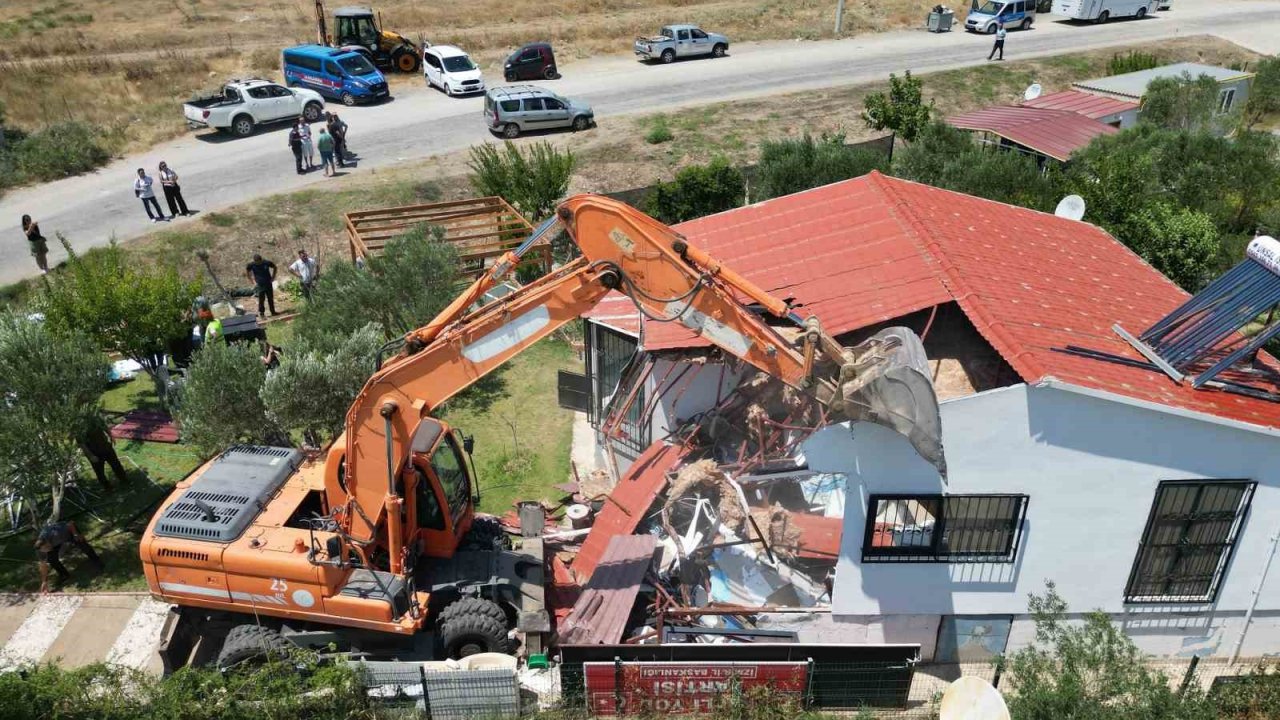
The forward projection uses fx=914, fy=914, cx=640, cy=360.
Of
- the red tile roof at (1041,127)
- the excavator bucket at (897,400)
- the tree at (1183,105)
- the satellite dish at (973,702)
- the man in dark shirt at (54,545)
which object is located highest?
the excavator bucket at (897,400)

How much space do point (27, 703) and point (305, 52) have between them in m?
32.2

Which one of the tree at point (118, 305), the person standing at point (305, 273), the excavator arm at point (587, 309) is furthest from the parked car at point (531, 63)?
the excavator arm at point (587, 309)

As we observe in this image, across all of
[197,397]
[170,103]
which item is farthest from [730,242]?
[170,103]

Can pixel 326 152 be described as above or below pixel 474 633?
above

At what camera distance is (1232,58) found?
46.9 m

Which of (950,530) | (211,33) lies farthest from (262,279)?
(211,33)

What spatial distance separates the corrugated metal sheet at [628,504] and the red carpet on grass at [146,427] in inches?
370

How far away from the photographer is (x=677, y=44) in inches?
1711

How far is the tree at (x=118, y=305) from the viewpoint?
17062 mm

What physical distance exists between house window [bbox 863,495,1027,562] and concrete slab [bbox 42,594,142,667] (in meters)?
10.8

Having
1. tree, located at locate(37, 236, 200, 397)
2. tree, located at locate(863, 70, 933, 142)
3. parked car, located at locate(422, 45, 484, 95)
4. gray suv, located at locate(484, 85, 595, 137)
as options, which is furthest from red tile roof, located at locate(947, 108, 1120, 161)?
tree, located at locate(37, 236, 200, 397)

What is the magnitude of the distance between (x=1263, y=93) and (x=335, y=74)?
3786 cm

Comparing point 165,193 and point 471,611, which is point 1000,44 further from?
point 471,611

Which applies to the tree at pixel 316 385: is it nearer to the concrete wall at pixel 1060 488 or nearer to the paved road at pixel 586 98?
the concrete wall at pixel 1060 488
